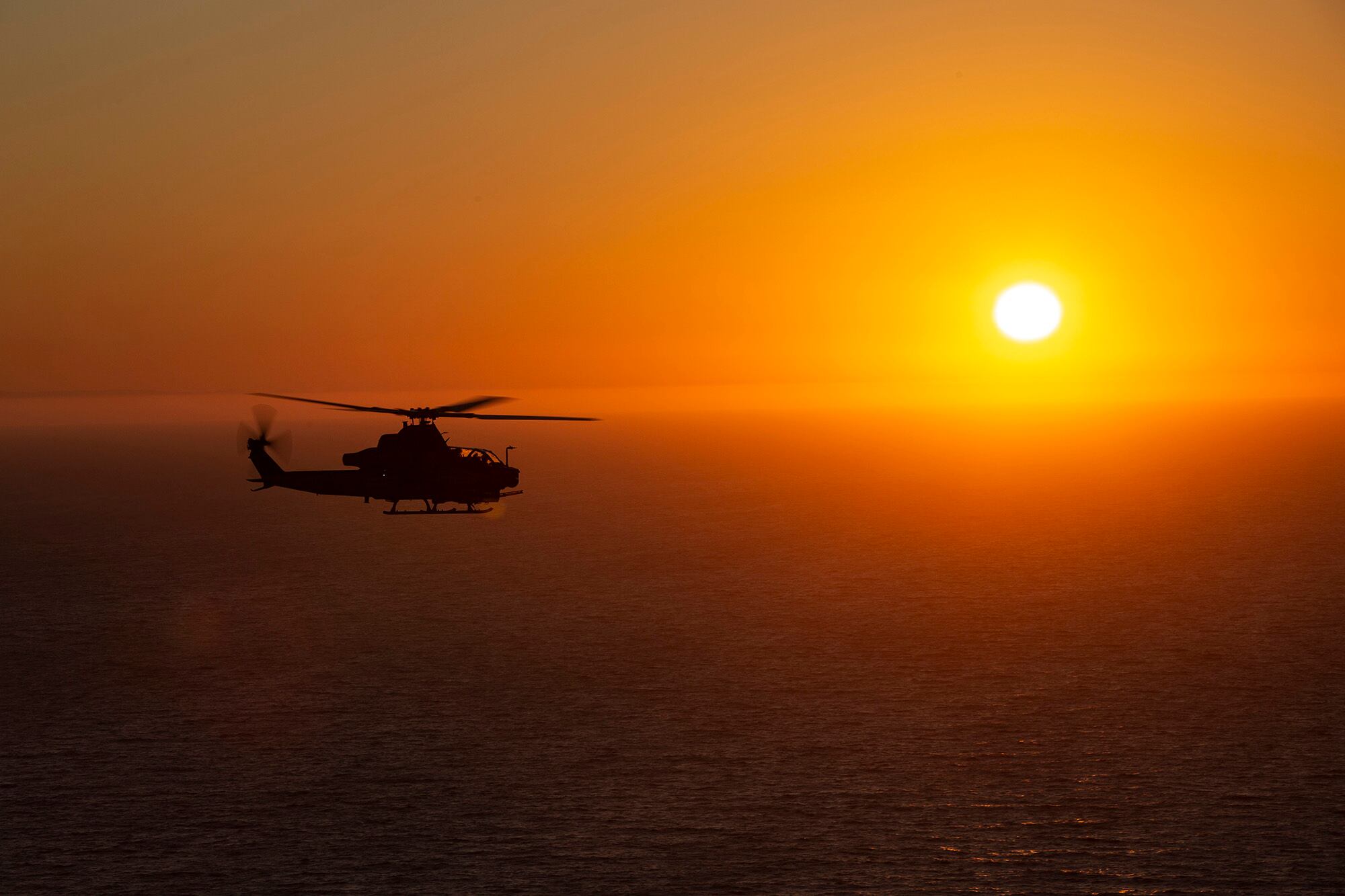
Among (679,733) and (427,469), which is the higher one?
(427,469)

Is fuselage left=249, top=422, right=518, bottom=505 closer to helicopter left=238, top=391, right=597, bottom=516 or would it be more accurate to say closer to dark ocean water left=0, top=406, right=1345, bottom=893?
helicopter left=238, top=391, right=597, bottom=516

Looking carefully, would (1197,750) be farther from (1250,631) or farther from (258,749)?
(258,749)

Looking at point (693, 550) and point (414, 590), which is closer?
point (414, 590)

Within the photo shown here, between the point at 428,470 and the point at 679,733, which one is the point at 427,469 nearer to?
the point at 428,470

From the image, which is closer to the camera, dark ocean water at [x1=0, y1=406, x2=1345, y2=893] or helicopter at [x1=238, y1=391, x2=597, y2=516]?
dark ocean water at [x1=0, y1=406, x2=1345, y2=893]

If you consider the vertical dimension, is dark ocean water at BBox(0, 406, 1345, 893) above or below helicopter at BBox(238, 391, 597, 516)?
below

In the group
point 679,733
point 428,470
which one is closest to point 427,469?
point 428,470

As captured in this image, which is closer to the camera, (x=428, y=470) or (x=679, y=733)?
(x=679, y=733)

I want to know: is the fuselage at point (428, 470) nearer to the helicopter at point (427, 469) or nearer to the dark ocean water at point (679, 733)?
the helicopter at point (427, 469)

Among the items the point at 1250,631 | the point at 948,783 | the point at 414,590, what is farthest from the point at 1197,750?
the point at 414,590

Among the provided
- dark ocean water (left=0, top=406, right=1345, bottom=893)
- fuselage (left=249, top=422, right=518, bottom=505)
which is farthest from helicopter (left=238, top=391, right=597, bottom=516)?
dark ocean water (left=0, top=406, right=1345, bottom=893)

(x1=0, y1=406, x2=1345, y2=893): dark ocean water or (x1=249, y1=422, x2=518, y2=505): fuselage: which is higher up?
(x1=249, y1=422, x2=518, y2=505): fuselage
